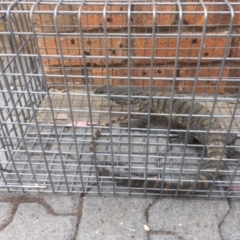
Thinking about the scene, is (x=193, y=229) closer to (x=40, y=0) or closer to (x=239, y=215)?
(x=239, y=215)

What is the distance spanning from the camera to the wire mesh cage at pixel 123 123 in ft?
4.52

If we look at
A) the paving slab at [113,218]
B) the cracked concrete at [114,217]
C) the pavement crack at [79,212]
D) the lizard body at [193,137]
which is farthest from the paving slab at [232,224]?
the pavement crack at [79,212]

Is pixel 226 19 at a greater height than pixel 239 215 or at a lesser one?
greater

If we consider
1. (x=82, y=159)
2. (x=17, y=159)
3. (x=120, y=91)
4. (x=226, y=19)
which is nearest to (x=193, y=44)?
(x=226, y=19)

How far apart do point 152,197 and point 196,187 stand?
23 centimetres

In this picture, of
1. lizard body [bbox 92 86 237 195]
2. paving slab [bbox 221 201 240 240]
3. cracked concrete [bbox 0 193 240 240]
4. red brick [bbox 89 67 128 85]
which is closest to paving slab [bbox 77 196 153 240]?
cracked concrete [bbox 0 193 240 240]

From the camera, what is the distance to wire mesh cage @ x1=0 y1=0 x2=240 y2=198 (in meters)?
1.38

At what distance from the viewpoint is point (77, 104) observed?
87.8 inches

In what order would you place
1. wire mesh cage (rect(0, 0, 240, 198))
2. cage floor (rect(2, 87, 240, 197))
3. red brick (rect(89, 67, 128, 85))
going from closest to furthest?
wire mesh cage (rect(0, 0, 240, 198)), cage floor (rect(2, 87, 240, 197)), red brick (rect(89, 67, 128, 85))

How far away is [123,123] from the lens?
6.79 feet

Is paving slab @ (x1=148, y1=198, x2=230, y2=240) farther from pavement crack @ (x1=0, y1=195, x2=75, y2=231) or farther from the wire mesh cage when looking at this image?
pavement crack @ (x1=0, y1=195, x2=75, y2=231)

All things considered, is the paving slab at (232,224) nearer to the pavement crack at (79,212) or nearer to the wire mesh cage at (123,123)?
the wire mesh cage at (123,123)

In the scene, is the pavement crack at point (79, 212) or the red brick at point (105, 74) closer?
the pavement crack at point (79, 212)

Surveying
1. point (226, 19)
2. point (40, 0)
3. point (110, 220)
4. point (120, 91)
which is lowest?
point (110, 220)
